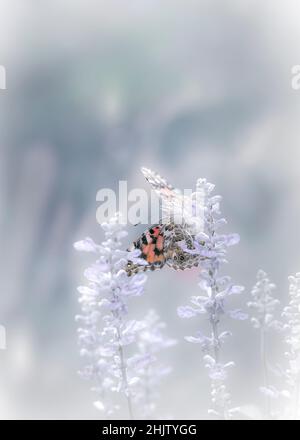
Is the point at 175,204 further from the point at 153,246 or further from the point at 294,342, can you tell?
the point at 294,342

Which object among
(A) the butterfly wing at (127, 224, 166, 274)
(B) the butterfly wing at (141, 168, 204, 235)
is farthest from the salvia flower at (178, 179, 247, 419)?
(A) the butterfly wing at (127, 224, 166, 274)

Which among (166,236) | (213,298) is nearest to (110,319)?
(213,298)

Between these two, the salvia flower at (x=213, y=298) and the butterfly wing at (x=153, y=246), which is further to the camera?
the butterfly wing at (x=153, y=246)

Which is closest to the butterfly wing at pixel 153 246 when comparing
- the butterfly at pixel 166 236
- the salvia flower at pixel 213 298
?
the butterfly at pixel 166 236

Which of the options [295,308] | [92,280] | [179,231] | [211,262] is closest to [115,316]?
[92,280]

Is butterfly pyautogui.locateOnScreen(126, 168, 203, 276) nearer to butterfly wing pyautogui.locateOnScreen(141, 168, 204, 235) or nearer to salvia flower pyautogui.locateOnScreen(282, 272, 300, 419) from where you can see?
butterfly wing pyautogui.locateOnScreen(141, 168, 204, 235)

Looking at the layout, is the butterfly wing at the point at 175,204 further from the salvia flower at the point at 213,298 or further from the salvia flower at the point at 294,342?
the salvia flower at the point at 294,342
